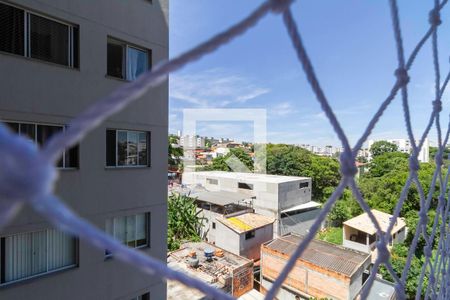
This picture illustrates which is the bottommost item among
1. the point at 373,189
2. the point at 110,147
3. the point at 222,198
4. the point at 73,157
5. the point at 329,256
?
the point at 329,256

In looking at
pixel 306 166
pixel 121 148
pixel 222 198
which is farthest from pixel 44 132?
pixel 306 166

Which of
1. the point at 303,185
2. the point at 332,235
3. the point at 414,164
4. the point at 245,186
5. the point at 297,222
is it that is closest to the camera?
the point at 414,164

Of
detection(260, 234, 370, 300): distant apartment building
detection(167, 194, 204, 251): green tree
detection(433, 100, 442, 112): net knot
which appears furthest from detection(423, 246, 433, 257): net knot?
detection(167, 194, 204, 251): green tree

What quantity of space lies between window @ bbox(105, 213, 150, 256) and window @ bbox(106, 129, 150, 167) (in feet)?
2.12

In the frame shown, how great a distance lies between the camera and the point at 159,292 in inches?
150

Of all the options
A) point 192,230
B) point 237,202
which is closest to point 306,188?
point 237,202

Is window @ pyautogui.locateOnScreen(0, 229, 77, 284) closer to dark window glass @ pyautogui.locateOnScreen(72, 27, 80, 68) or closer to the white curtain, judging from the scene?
dark window glass @ pyautogui.locateOnScreen(72, 27, 80, 68)

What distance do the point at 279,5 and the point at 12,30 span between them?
295 centimetres

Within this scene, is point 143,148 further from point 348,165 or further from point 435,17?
point 348,165

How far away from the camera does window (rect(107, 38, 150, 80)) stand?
128 inches

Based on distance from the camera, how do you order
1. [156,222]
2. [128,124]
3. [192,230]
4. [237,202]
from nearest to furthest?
[128,124] < [156,222] < [192,230] < [237,202]

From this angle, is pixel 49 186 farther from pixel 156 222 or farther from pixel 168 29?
pixel 168 29

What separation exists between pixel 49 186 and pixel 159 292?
405cm

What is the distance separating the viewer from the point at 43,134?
8.72 ft
